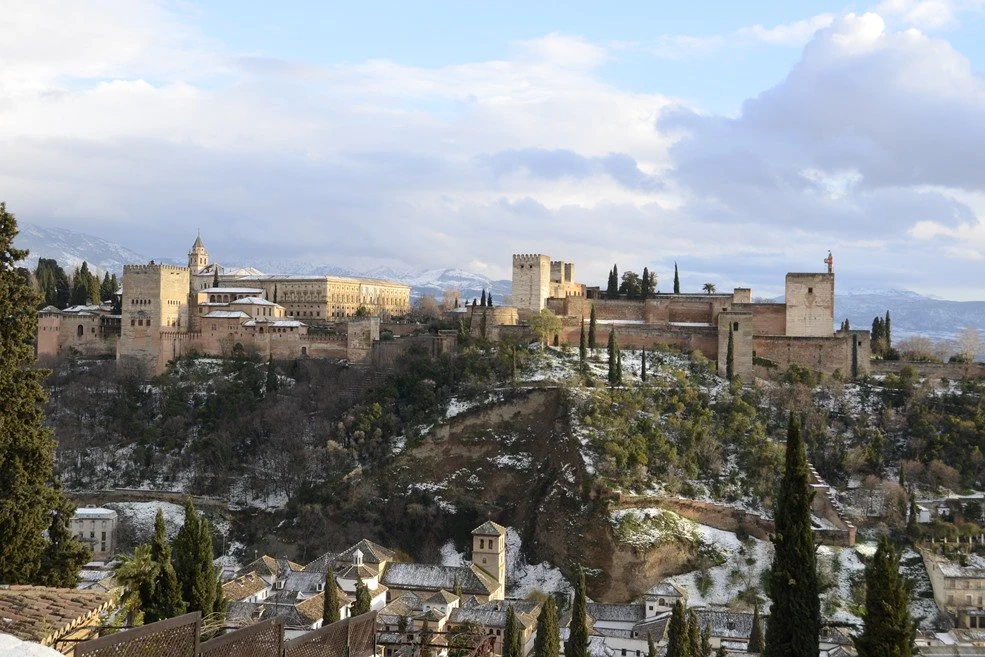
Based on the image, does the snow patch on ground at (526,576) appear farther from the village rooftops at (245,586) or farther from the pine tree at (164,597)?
the pine tree at (164,597)

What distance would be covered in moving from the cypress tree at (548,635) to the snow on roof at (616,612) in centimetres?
853

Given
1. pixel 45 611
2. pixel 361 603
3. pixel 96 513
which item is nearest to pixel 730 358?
pixel 361 603

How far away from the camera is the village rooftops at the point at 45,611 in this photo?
394 inches

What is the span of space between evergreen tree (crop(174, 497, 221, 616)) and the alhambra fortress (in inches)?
1443

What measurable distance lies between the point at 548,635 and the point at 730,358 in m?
28.4

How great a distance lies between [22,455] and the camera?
15914 mm

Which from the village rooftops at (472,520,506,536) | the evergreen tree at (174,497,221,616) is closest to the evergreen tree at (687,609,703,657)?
the village rooftops at (472,520,506,536)

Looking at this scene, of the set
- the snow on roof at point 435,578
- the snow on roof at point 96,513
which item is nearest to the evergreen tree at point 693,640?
the snow on roof at point 435,578

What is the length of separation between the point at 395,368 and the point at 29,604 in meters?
47.5

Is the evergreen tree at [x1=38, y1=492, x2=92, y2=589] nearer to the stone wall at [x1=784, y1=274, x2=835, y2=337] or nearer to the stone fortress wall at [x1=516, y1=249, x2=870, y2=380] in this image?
the stone fortress wall at [x1=516, y1=249, x2=870, y2=380]

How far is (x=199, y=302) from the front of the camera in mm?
64938

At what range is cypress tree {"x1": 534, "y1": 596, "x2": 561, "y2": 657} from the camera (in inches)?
1182

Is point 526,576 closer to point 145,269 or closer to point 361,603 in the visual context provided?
point 361,603

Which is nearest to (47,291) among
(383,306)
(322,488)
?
(383,306)
